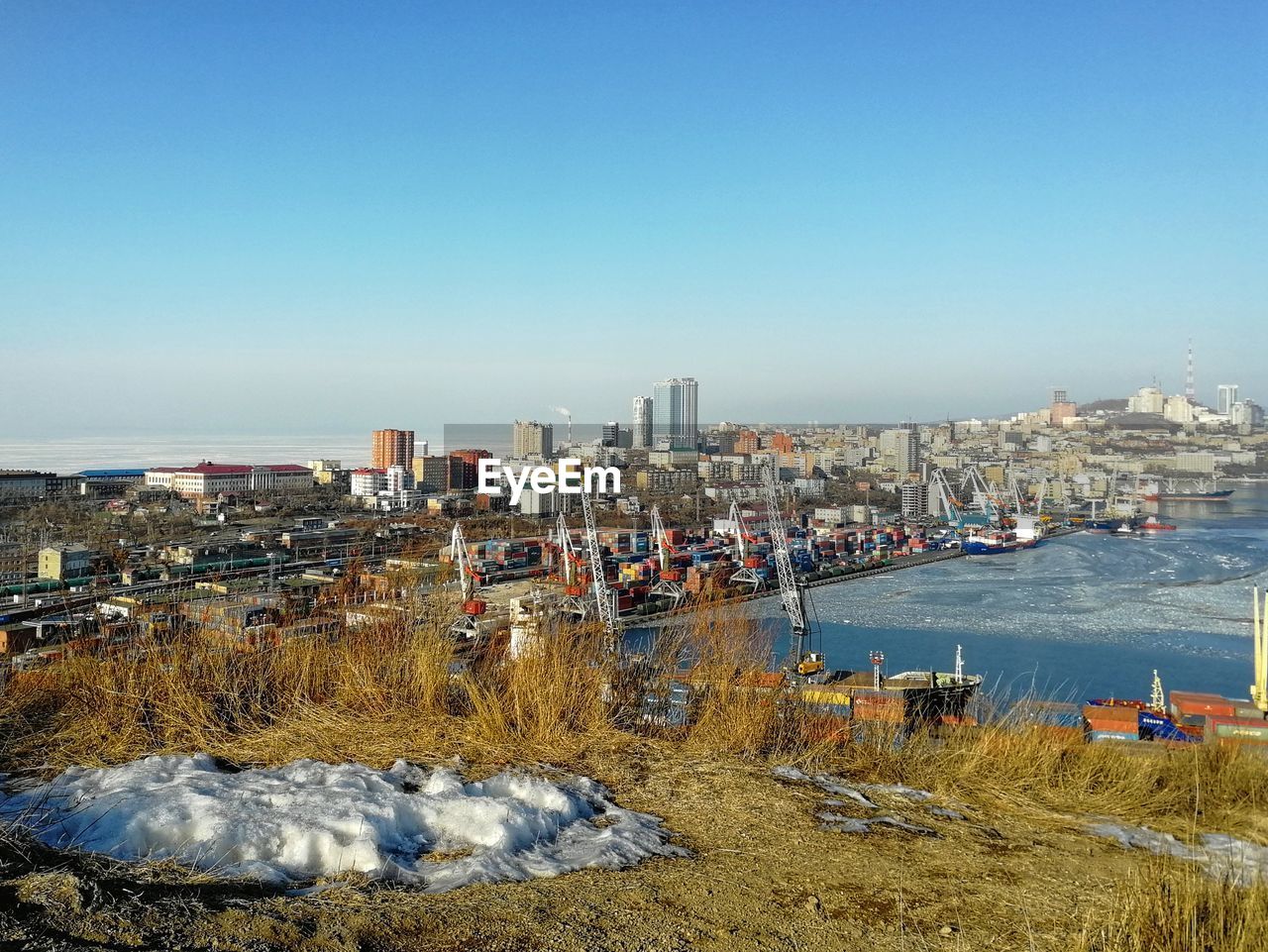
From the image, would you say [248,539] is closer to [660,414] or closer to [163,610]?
[163,610]

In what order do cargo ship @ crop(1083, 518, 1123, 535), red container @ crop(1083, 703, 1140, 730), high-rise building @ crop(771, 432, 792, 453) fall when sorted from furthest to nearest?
high-rise building @ crop(771, 432, 792, 453) → cargo ship @ crop(1083, 518, 1123, 535) → red container @ crop(1083, 703, 1140, 730)

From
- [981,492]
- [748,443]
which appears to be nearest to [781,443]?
[748,443]

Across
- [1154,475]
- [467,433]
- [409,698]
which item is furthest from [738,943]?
[1154,475]

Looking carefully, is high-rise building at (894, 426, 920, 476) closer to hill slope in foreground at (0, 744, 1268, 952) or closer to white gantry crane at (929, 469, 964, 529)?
white gantry crane at (929, 469, 964, 529)

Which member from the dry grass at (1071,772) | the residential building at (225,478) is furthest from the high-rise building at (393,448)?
the dry grass at (1071,772)

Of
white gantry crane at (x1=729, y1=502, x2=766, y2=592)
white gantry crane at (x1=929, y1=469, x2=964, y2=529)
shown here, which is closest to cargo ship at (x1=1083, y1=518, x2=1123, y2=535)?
white gantry crane at (x1=929, y1=469, x2=964, y2=529)

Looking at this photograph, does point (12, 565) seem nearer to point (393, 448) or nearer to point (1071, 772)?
point (1071, 772)
